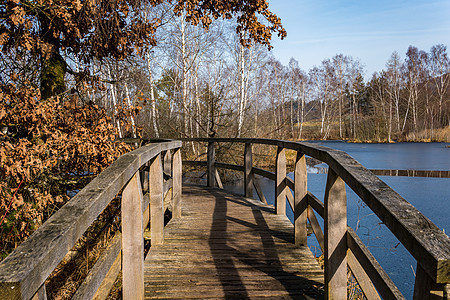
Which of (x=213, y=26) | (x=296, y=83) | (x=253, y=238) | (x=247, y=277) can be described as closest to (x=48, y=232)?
(x=247, y=277)

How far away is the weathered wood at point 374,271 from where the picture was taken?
5.63 feet

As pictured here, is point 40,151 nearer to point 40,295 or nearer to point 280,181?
point 280,181

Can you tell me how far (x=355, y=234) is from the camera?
2.31 metres

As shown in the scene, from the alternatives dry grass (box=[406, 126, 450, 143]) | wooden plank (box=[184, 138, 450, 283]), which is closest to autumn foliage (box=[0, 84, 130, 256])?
wooden plank (box=[184, 138, 450, 283])

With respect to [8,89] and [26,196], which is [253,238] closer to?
[26,196]

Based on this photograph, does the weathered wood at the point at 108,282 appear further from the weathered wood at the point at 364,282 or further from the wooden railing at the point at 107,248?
the weathered wood at the point at 364,282

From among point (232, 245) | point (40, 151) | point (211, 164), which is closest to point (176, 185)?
point (232, 245)

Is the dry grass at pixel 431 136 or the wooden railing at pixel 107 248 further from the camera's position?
the dry grass at pixel 431 136

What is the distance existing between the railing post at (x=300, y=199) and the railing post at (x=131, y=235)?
172 cm

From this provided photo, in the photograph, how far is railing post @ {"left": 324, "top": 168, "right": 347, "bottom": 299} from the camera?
2342 millimetres

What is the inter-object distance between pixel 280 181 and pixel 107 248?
2.96 metres

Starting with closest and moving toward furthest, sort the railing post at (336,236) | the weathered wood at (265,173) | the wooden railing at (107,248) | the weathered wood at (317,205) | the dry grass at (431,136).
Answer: the wooden railing at (107,248), the railing post at (336,236), the weathered wood at (317,205), the weathered wood at (265,173), the dry grass at (431,136)

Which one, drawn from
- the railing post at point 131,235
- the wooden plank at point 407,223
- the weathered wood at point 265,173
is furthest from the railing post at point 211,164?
the wooden plank at point 407,223

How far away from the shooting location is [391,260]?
269 inches
